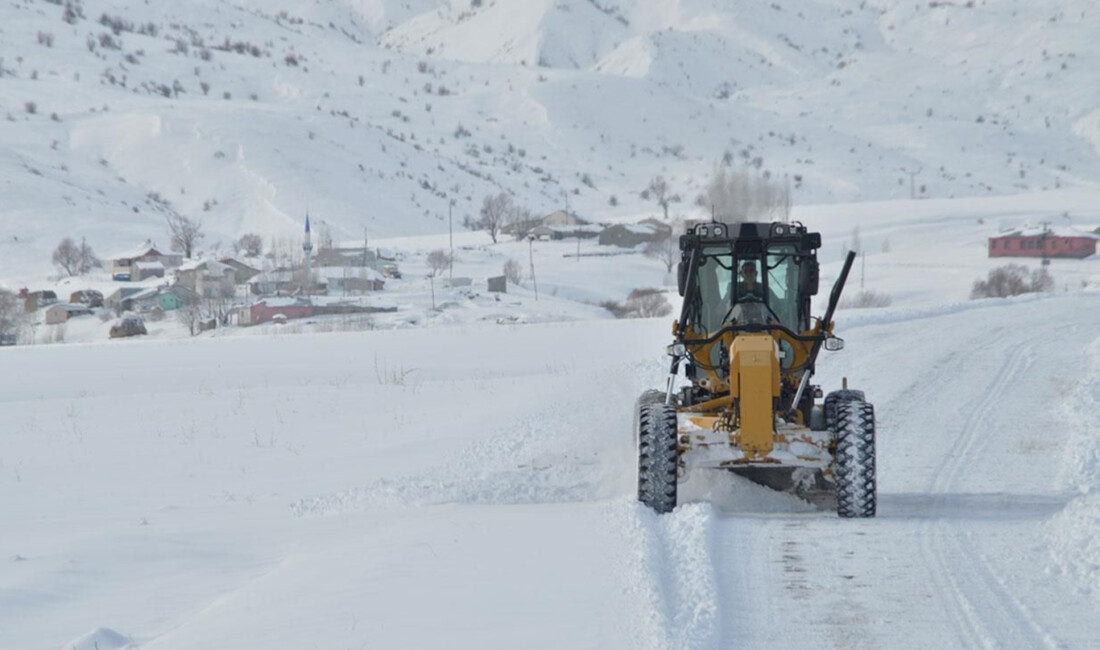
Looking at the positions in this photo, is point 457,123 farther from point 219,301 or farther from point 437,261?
point 219,301

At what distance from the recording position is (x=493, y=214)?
363ft

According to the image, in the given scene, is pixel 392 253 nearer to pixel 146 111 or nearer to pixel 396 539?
pixel 146 111

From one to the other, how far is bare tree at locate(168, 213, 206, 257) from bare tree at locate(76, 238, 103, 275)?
651cm

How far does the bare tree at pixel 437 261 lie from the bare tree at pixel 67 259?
81.1 ft

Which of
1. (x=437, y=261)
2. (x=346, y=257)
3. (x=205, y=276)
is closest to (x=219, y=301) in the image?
(x=205, y=276)

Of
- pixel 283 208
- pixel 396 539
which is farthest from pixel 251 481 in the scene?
pixel 283 208

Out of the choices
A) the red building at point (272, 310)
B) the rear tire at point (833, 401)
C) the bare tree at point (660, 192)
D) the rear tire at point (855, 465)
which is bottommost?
the red building at point (272, 310)

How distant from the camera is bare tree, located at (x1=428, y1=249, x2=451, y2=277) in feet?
283

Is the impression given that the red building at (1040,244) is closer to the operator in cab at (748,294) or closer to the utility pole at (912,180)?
the utility pole at (912,180)

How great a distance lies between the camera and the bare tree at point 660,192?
4916 inches

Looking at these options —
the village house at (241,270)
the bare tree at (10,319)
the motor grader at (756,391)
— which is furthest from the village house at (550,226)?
the motor grader at (756,391)

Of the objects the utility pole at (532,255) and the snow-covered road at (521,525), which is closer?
the snow-covered road at (521,525)

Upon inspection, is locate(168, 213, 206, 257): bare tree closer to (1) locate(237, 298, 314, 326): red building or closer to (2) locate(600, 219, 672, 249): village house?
(1) locate(237, 298, 314, 326): red building

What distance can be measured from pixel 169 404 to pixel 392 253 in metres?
69.9
